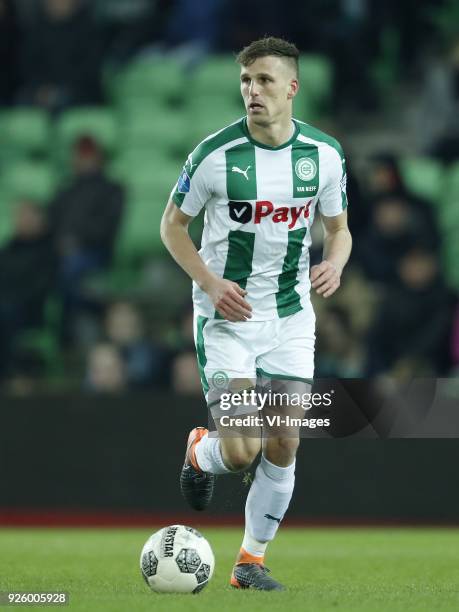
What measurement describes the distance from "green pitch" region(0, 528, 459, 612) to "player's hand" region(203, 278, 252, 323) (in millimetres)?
1171

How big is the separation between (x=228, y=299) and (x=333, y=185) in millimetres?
761

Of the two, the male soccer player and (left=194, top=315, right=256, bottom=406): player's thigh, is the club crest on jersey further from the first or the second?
(left=194, top=315, right=256, bottom=406): player's thigh

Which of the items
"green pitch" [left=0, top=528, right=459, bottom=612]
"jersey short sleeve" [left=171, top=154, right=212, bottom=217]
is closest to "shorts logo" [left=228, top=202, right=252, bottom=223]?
"jersey short sleeve" [left=171, top=154, right=212, bottom=217]

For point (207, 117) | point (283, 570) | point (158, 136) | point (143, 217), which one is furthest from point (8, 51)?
point (283, 570)

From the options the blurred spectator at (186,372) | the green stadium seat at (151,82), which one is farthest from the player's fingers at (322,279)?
the green stadium seat at (151,82)

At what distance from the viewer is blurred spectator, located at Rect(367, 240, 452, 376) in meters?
10.7

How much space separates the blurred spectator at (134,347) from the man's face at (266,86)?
16.1 ft

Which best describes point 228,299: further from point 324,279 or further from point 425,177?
point 425,177

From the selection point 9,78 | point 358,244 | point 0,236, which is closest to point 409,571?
point 358,244

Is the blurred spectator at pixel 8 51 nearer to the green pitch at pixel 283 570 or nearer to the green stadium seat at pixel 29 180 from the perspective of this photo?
the green stadium seat at pixel 29 180

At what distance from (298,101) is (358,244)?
94.0 inches

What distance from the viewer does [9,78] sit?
45.2ft

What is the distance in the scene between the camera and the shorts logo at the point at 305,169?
636cm

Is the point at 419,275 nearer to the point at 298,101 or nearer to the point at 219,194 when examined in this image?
the point at 298,101
